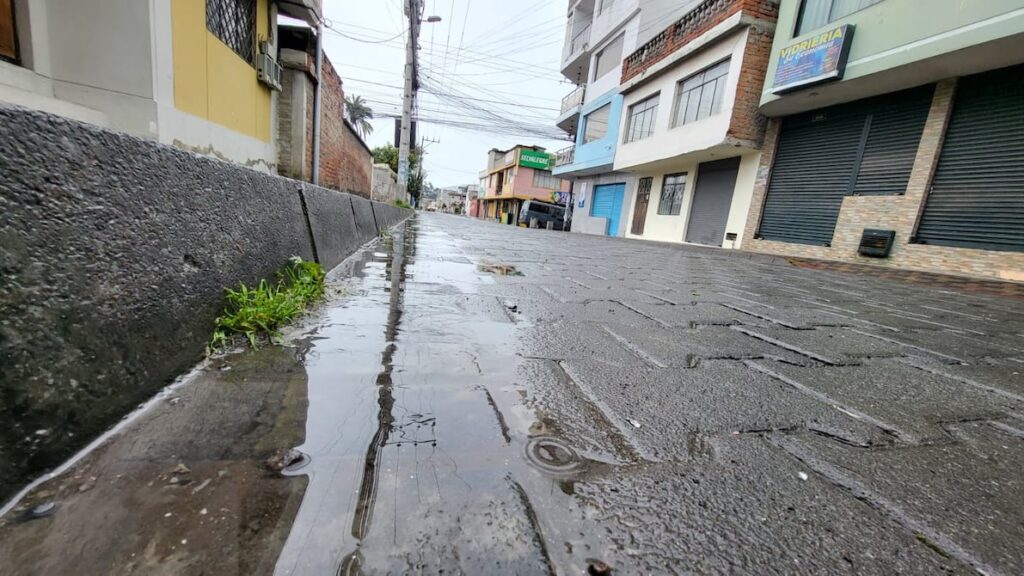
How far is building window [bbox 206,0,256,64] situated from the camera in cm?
523

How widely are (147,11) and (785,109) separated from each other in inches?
460

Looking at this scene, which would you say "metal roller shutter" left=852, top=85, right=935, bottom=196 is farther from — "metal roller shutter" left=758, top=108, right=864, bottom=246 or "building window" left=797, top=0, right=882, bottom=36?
"building window" left=797, top=0, right=882, bottom=36

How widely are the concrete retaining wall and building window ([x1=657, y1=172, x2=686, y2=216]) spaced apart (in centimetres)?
1406

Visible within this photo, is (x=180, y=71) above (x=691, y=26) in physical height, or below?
below

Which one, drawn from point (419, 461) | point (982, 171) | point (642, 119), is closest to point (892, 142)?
point (982, 171)

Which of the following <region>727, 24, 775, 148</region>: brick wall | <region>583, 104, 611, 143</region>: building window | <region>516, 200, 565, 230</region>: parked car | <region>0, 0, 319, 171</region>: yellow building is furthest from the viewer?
<region>516, 200, 565, 230</region>: parked car

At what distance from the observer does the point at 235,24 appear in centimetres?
591

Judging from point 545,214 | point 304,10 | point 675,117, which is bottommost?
point 545,214

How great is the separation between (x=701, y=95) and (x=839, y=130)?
3.79 m

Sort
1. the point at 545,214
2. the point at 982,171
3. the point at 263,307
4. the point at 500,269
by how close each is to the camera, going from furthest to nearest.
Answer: the point at 545,214, the point at 982,171, the point at 500,269, the point at 263,307

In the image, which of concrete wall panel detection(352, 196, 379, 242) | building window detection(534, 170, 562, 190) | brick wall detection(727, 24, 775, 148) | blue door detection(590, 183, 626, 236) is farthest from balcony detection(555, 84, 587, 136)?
concrete wall panel detection(352, 196, 379, 242)

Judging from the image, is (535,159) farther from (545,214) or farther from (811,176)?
(811,176)

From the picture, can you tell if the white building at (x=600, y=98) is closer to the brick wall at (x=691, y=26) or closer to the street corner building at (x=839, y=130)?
the street corner building at (x=839, y=130)

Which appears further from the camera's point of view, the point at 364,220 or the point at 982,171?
the point at 982,171
